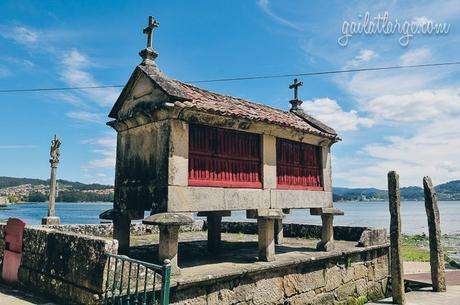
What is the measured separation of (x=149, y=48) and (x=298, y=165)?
4484mm

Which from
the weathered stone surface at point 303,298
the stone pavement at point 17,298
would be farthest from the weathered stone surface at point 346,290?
the stone pavement at point 17,298

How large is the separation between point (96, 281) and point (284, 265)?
3.94m

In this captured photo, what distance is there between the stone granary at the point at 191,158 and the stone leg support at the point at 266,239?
0.07ft

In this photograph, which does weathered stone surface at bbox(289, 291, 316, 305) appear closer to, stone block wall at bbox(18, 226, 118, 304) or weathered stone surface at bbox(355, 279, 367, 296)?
weathered stone surface at bbox(355, 279, 367, 296)

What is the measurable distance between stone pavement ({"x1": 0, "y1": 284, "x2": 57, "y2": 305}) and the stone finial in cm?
441

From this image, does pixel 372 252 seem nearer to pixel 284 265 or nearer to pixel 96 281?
pixel 284 265

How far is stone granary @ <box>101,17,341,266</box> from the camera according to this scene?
6348 mm

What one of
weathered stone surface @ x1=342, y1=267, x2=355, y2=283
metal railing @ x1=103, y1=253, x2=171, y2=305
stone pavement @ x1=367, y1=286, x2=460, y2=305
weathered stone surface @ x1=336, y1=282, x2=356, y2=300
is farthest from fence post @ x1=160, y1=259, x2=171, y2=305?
stone pavement @ x1=367, y1=286, x2=460, y2=305

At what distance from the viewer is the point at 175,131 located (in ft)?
21.1

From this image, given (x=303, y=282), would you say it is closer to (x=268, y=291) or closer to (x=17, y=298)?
(x=268, y=291)

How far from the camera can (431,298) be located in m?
10.0

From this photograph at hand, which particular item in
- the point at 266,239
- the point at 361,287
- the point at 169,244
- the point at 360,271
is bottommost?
the point at 361,287

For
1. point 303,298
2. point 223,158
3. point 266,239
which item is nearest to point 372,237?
point 303,298

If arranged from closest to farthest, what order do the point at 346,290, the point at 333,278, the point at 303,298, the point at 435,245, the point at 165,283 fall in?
the point at 165,283, the point at 303,298, the point at 333,278, the point at 346,290, the point at 435,245
